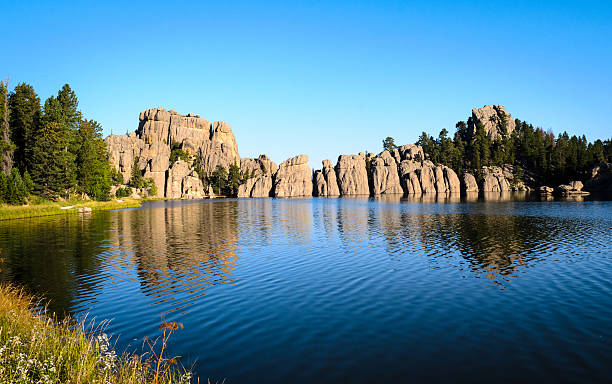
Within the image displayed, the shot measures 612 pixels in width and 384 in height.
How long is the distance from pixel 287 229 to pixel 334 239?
11.5 m

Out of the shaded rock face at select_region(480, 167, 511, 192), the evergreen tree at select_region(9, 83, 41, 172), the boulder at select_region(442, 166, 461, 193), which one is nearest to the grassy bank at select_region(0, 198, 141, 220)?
the evergreen tree at select_region(9, 83, 41, 172)

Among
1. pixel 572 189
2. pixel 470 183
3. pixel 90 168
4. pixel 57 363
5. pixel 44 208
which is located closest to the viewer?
pixel 57 363

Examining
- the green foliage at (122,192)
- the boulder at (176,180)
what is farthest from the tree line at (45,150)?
the boulder at (176,180)

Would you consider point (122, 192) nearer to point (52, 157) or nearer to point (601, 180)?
point (52, 157)

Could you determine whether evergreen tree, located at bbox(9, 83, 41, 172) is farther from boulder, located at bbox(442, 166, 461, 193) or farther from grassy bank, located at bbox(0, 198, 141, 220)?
boulder, located at bbox(442, 166, 461, 193)

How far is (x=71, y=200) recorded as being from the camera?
8512cm

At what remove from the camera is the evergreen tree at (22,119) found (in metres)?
87.2

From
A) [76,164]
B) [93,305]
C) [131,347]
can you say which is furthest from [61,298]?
[76,164]

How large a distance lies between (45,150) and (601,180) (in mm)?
174908

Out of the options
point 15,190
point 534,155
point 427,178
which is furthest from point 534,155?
point 15,190

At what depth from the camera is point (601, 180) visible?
14162 centimetres

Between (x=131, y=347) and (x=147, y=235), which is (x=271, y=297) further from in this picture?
(x=147, y=235)

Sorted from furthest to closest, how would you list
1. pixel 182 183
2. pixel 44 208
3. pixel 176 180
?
pixel 182 183 → pixel 176 180 → pixel 44 208

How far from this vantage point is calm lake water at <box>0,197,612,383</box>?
1186 centimetres
